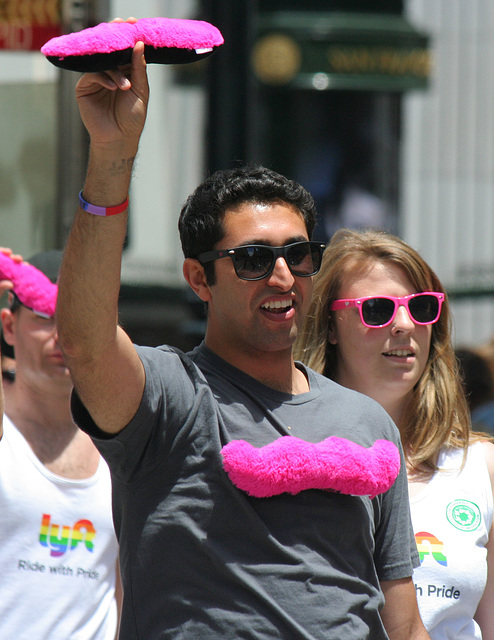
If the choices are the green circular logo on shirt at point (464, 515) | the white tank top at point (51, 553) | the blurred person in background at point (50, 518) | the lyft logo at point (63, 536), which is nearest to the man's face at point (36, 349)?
the blurred person in background at point (50, 518)

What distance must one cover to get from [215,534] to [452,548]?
3.13ft

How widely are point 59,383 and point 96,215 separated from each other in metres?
1.65

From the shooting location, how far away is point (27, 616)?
304 centimetres

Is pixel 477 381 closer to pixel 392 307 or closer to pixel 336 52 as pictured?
pixel 392 307

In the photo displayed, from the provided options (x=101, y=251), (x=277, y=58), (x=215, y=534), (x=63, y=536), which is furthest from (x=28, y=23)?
(x=215, y=534)

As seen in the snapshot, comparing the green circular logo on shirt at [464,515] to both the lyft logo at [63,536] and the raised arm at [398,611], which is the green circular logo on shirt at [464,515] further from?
the lyft logo at [63,536]

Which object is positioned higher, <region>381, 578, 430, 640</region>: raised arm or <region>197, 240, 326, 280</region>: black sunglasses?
<region>197, 240, 326, 280</region>: black sunglasses

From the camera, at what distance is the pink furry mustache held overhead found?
203 centimetres

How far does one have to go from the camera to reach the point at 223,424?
2.11 metres

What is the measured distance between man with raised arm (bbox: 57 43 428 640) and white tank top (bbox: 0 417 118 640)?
1.04 meters

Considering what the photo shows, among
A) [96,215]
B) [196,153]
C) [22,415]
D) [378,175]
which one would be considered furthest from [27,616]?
[378,175]

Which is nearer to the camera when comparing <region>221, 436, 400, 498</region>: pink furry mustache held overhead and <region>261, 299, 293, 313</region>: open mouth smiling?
<region>221, 436, 400, 498</region>: pink furry mustache held overhead

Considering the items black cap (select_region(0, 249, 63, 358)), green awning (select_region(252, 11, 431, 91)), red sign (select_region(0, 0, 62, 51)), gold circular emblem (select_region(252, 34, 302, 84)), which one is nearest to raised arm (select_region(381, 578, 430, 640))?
black cap (select_region(0, 249, 63, 358))

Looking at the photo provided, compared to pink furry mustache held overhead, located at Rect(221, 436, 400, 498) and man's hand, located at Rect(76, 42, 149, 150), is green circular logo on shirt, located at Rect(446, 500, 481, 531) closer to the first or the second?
pink furry mustache held overhead, located at Rect(221, 436, 400, 498)
